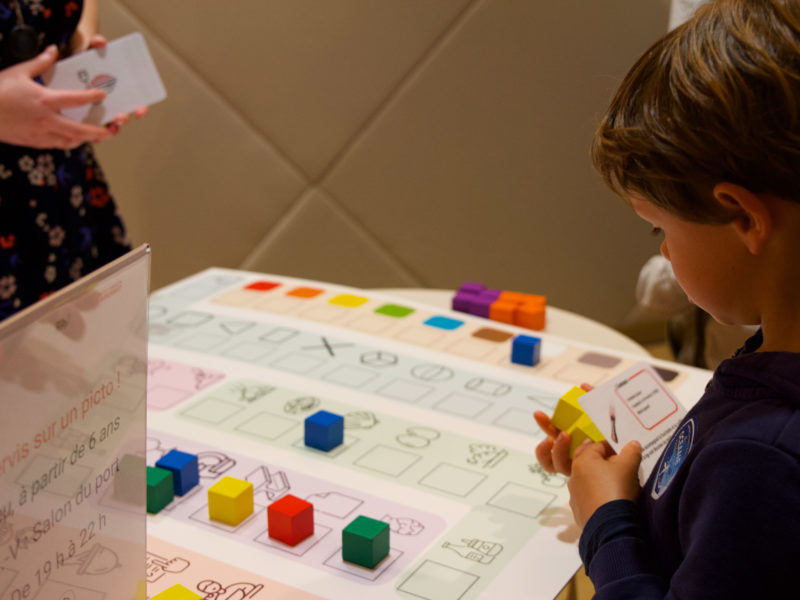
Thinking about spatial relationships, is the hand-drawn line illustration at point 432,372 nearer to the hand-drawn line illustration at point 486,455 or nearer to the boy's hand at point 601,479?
the hand-drawn line illustration at point 486,455

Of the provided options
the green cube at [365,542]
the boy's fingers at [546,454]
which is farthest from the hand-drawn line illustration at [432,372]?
the green cube at [365,542]

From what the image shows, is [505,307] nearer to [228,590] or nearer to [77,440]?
[228,590]

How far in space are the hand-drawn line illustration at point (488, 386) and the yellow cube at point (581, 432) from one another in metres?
0.26

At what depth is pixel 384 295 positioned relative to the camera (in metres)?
1.56

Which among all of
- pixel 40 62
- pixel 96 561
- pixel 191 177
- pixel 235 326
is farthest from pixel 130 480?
pixel 191 177

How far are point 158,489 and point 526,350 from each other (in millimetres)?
593

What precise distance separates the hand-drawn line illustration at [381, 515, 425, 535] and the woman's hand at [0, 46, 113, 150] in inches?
35.2

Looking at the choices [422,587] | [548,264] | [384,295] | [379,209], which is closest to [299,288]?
[384,295]

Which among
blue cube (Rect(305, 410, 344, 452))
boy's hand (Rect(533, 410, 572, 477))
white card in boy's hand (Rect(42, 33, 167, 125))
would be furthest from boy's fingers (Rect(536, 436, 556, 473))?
white card in boy's hand (Rect(42, 33, 167, 125))

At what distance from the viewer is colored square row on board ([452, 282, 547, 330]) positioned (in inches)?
56.9

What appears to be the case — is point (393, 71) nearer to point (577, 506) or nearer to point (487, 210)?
point (487, 210)

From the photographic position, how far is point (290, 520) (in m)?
0.79

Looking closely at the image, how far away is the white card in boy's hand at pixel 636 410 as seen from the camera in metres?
0.82

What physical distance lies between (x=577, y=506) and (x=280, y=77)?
194 centimetres
